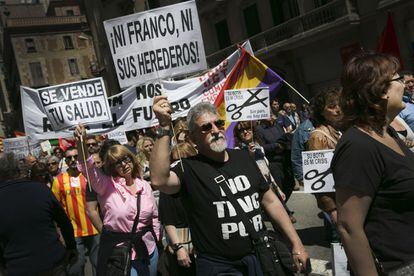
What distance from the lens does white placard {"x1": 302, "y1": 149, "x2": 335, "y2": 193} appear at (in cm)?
385

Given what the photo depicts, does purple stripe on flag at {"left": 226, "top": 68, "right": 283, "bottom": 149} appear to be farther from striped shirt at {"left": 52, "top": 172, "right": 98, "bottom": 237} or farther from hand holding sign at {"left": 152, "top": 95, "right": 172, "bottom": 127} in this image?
hand holding sign at {"left": 152, "top": 95, "right": 172, "bottom": 127}

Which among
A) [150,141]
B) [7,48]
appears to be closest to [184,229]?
[150,141]

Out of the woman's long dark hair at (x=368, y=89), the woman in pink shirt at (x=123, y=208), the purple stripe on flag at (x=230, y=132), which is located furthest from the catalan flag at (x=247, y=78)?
the woman's long dark hair at (x=368, y=89)

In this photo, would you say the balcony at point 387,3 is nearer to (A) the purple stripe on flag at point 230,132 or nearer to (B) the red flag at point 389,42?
(B) the red flag at point 389,42

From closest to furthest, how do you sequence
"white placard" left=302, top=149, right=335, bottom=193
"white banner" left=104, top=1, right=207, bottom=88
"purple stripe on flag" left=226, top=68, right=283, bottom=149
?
1. "white placard" left=302, top=149, right=335, bottom=193
2. "white banner" left=104, top=1, right=207, bottom=88
3. "purple stripe on flag" left=226, top=68, right=283, bottom=149

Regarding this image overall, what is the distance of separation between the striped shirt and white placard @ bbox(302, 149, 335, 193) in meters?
2.70

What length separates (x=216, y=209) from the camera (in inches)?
111

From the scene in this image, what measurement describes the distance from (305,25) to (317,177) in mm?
17297

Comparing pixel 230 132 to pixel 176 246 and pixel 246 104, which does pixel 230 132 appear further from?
pixel 176 246

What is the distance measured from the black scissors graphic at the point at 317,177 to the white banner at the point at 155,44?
178 cm

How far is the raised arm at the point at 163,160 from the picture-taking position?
2811 millimetres

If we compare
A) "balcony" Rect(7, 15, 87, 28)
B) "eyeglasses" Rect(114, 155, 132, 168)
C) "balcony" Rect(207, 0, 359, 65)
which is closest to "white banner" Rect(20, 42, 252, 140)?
"eyeglasses" Rect(114, 155, 132, 168)

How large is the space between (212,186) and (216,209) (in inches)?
5.4

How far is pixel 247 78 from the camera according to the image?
6.23m
